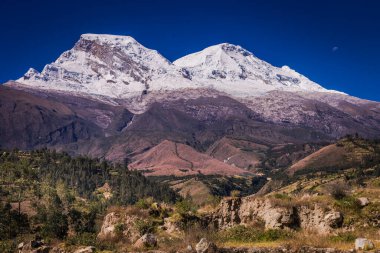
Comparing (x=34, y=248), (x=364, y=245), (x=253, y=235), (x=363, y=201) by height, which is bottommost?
(x=34, y=248)

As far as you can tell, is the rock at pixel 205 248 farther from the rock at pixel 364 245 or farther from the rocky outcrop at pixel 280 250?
the rock at pixel 364 245

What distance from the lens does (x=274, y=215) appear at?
3080 cm

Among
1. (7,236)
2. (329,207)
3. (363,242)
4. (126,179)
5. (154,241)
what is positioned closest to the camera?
(363,242)

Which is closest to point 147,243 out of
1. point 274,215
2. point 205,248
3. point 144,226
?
point 144,226

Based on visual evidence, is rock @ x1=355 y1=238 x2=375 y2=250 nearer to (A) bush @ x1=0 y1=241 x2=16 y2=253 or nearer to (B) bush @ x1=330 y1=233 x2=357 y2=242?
(B) bush @ x1=330 y1=233 x2=357 y2=242

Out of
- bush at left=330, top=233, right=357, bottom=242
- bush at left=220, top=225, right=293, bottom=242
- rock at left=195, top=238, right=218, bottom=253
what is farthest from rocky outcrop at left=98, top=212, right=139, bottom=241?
→ bush at left=330, top=233, right=357, bottom=242

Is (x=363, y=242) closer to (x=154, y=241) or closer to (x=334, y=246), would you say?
(x=334, y=246)

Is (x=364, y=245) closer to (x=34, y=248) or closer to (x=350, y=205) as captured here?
(x=350, y=205)

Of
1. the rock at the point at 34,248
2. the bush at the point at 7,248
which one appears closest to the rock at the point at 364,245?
the rock at the point at 34,248

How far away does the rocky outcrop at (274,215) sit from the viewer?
2939 cm

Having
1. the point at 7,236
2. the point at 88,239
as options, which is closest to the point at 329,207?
the point at 88,239

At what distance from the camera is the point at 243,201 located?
113 ft

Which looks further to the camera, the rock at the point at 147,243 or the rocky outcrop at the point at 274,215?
the rocky outcrop at the point at 274,215

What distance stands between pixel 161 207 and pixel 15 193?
88.4m
